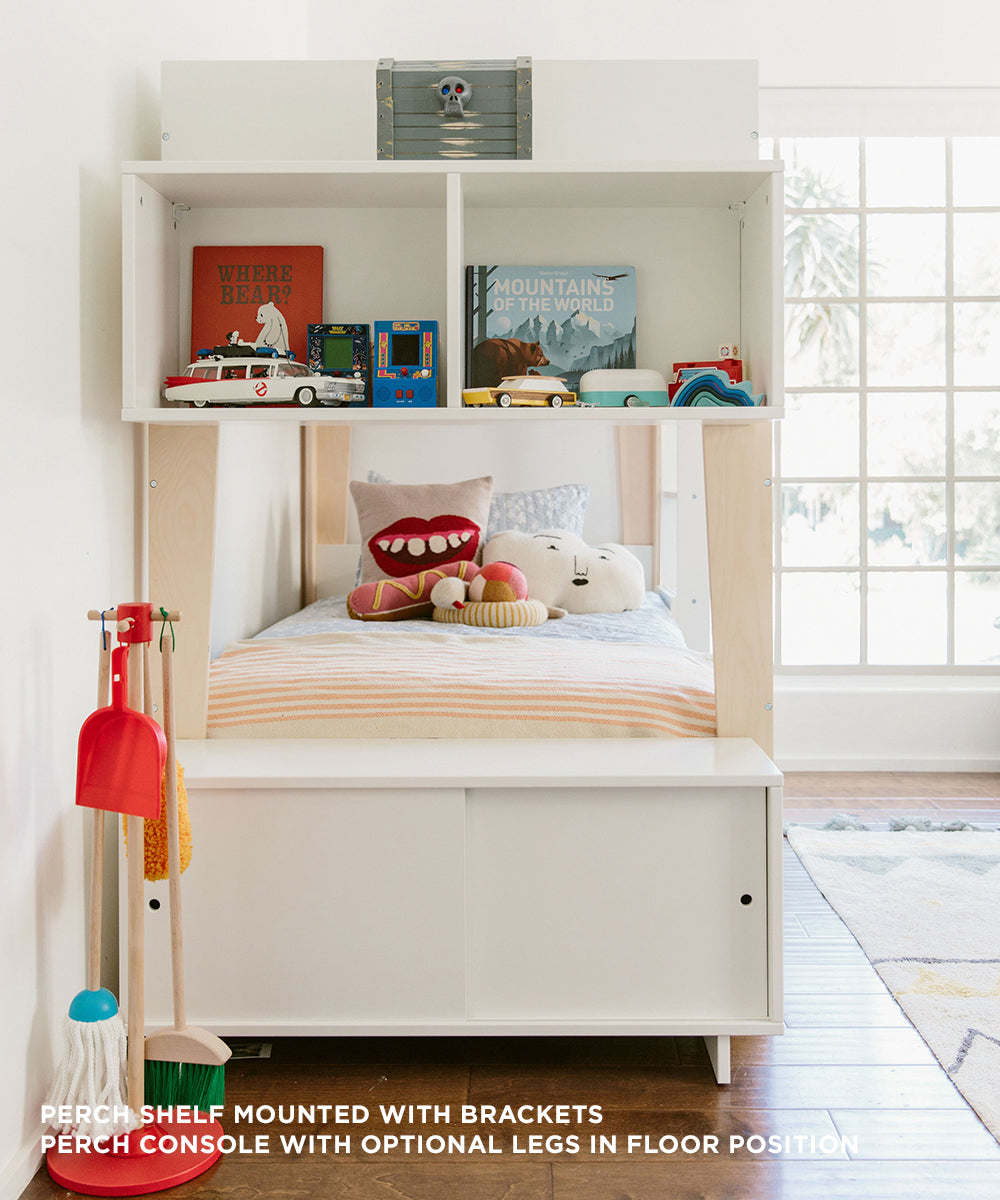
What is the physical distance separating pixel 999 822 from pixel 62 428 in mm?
2648

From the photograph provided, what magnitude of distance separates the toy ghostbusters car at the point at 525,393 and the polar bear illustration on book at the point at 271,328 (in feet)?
1.15

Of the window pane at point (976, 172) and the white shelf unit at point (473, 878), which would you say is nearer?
the white shelf unit at point (473, 878)

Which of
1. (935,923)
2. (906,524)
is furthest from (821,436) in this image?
(935,923)

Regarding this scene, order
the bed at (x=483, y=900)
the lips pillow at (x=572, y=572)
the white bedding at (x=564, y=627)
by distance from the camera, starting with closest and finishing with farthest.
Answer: the bed at (x=483, y=900) → the white bedding at (x=564, y=627) → the lips pillow at (x=572, y=572)

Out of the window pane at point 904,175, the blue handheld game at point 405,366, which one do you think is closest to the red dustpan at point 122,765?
the blue handheld game at point 405,366

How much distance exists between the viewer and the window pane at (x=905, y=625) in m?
3.86

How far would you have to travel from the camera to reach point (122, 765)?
1401mm

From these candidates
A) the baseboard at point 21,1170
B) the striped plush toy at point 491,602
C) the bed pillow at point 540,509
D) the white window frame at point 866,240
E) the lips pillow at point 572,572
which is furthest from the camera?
the white window frame at point 866,240

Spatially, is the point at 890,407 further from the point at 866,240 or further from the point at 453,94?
the point at 453,94

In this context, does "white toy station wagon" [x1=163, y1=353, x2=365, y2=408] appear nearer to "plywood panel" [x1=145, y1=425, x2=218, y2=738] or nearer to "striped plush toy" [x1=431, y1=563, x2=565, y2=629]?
"plywood panel" [x1=145, y1=425, x2=218, y2=738]

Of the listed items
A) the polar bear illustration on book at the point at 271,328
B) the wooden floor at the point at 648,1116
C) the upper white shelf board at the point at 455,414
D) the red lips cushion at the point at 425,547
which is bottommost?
the wooden floor at the point at 648,1116

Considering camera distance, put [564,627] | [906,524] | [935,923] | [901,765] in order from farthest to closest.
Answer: [906,524] → [901,765] → [564,627] → [935,923]

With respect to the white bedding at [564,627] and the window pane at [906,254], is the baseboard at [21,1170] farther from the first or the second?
the window pane at [906,254]

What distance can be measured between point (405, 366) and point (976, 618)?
276cm
